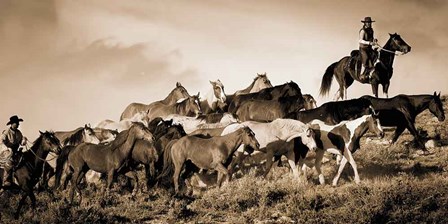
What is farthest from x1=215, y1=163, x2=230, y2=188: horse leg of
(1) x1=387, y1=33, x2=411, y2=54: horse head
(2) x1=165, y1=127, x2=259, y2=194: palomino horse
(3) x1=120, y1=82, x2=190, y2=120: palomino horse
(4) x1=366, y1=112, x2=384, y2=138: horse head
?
(3) x1=120, y1=82, x2=190, y2=120: palomino horse

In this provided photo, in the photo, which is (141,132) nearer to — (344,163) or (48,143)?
(48,143)

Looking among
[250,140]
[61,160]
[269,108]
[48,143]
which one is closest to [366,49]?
[269,108]

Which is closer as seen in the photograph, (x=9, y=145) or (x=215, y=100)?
(x=9, y=145)

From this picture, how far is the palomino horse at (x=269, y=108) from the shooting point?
841 inches

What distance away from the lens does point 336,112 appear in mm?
19078

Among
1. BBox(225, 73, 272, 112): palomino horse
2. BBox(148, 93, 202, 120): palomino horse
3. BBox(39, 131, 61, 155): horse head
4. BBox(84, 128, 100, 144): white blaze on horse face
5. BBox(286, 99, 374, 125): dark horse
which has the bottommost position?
BBox(39, 131, 61, 155): horse head

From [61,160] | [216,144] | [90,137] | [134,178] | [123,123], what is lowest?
[134,178]

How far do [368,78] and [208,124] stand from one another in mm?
6982

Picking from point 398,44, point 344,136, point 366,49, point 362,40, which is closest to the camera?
point 344,136

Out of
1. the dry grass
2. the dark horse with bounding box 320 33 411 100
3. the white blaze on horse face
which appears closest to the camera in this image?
the dry grass

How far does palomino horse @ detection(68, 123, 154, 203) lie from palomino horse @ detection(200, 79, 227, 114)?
8.48m

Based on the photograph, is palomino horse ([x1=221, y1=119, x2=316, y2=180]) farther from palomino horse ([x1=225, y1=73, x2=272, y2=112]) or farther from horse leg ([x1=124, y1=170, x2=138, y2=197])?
palomino horse ([x1=225, y1=73, x2=272, y2=112])

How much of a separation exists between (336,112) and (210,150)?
482cm

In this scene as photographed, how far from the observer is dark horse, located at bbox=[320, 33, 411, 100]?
2345cm
